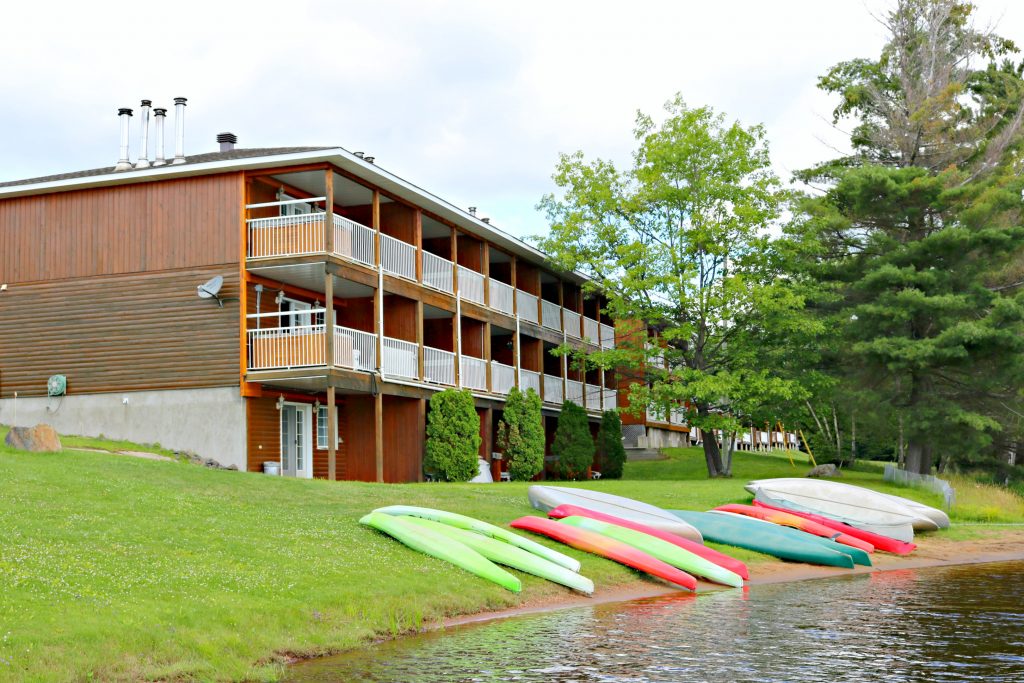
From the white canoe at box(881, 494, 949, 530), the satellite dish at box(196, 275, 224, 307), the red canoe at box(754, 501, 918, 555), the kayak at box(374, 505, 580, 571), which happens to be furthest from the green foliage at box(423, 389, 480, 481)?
the kayak at box(374, 505, 580, 571)

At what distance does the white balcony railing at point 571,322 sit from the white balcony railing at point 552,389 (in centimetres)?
219

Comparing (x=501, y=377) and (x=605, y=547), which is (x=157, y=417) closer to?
(x=501, y=377)

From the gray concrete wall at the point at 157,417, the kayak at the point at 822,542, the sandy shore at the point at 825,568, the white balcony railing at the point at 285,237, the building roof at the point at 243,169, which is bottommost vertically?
the sandy shore at the point at 825,568

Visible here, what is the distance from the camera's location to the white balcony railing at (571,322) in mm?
39531

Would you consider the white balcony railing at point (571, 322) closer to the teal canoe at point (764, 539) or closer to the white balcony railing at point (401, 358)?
the white balcony railing at point (401, 358)

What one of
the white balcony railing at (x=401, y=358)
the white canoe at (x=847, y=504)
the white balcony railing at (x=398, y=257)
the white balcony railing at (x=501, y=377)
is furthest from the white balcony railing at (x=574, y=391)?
the white canoe at (x=847, y=504)

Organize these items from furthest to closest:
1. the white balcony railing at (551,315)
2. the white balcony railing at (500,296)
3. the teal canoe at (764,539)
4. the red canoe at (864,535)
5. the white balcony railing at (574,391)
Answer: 1. the white balcony railing at (574,391)
2. the white balcony railing at (551,315)
3. the white balcony railing at (500,296)
4. the red canoe at (864,535)
5. the teal canoe at (764,539)

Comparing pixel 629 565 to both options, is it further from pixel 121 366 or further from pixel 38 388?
Result: pixel 38 388

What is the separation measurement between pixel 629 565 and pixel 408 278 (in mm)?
14733

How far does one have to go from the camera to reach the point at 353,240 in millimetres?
26703

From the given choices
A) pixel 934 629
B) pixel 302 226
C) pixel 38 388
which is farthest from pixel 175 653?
pixel 38 388

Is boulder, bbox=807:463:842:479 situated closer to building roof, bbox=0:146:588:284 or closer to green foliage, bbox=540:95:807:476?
green foliage, bbox=540:95:807:476

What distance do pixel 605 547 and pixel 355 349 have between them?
11.8 metres

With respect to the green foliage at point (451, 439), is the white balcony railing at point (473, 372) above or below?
above
